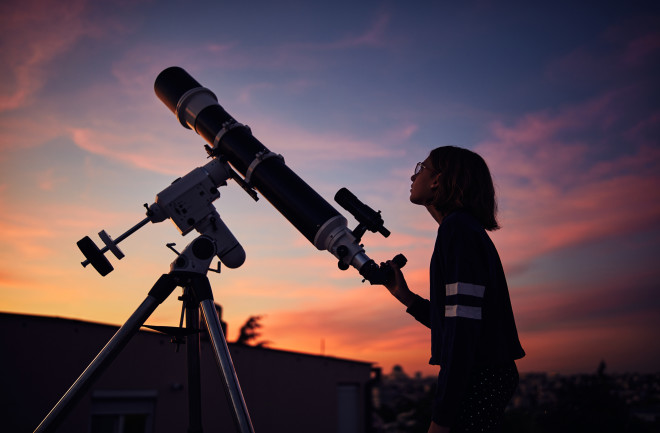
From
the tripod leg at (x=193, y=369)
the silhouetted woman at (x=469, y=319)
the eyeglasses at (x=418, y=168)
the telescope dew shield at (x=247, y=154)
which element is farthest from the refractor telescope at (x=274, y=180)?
the tripod leg at (x=193, y=369)

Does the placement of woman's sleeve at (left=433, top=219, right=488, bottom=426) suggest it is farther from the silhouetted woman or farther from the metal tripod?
the metal tripod

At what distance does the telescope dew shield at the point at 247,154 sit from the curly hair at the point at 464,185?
4.76 ft

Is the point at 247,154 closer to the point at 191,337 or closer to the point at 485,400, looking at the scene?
the point at 191,337

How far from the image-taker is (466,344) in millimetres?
1722

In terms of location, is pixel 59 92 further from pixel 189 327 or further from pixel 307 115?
pixel 189 327

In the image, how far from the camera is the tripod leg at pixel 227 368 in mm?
2686

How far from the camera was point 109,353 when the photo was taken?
9.59ft

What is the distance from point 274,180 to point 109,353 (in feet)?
5.64

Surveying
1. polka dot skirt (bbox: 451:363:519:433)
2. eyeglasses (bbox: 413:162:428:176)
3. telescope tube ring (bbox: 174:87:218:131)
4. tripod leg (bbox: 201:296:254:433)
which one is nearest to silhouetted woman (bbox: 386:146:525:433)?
polka dot skirt (bbox: 451:363:519:433)

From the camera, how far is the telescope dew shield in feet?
12.3

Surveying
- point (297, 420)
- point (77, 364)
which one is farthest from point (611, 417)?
point (77, 364)

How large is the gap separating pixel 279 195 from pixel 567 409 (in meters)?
32.6

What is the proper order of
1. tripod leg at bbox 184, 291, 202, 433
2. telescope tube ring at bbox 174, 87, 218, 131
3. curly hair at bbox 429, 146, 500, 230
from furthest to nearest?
telescope tube ring at bbox 174, 87, 218, 131 → tripod leg at bbox 184, 291, 202, 433 → curly hair at bbox 429, 146, 500, 230

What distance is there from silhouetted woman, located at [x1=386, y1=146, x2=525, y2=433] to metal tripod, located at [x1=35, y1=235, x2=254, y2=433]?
4.32ft
